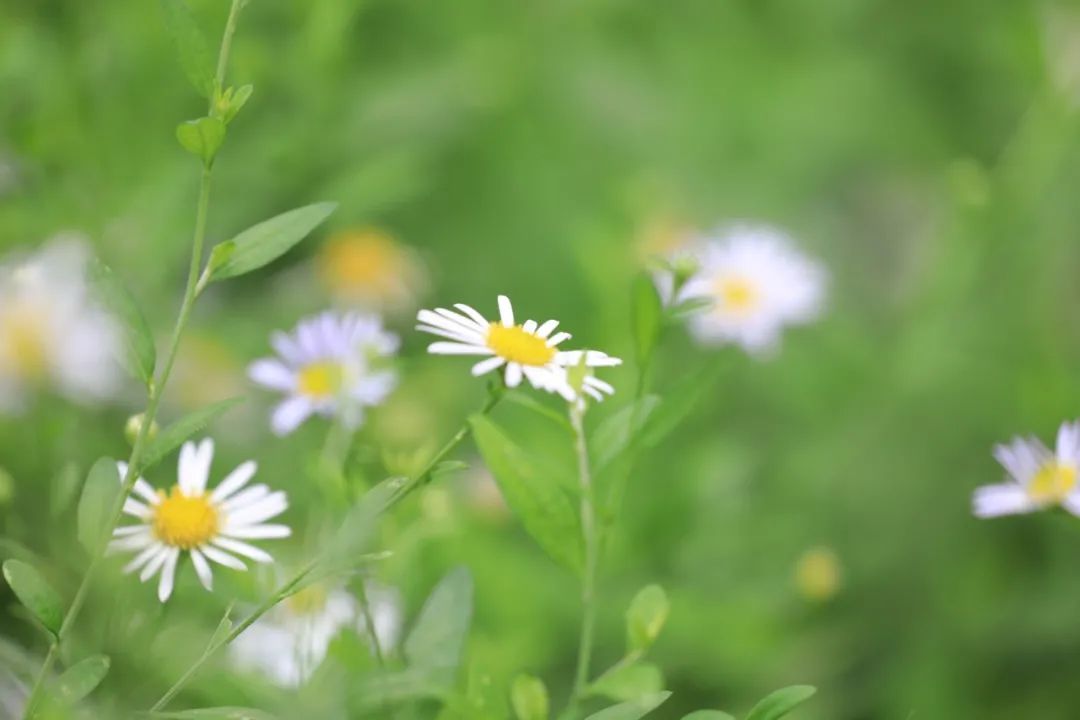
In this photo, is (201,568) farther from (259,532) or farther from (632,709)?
(632,709)

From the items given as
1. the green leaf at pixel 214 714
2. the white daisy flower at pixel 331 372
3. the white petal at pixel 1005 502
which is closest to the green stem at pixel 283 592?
the green leaf at pixel 214 714

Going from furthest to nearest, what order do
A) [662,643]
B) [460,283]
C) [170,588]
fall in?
[460,283] < [662,643] < [170,588]

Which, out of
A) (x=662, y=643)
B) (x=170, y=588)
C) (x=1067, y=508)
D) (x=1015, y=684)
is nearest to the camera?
(x=170, y=588)

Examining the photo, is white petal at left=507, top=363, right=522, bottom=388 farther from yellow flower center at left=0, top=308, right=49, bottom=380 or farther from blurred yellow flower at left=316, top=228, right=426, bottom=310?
blurred yellow flower at left=316, top=228, right=426, bottom=310

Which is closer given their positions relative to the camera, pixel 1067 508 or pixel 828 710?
pixel 1067 508

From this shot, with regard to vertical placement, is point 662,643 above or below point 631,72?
below

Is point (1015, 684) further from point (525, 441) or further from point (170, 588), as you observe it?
point (170, 588)

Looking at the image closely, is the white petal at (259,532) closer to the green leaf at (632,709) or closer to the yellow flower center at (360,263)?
the green leaf at (632,709)

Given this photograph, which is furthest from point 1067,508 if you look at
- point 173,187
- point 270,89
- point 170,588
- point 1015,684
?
point 270,89
